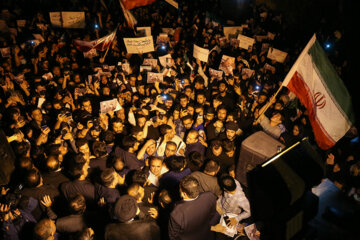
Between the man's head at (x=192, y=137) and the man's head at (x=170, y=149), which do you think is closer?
the man's head at (x=170, y=149)

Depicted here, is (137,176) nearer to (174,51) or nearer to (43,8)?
(174,51)

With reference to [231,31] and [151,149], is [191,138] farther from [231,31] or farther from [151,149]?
[231,31]

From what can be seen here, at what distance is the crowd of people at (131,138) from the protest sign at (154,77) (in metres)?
0.15

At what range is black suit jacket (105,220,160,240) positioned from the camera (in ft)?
7.78

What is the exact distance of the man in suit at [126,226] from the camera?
7.77 ft

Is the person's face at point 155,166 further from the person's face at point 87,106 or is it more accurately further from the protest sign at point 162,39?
the protest sign at point 162,39

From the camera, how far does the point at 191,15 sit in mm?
12367

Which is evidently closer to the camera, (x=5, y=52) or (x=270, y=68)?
(x=5, y=52)

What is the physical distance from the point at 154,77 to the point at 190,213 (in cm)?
463

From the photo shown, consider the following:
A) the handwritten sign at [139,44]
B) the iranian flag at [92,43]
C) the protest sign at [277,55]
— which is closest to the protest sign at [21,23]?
the iranian flag at [92,43]

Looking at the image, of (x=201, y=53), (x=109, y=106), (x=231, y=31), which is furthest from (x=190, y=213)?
(x=231, y=31)

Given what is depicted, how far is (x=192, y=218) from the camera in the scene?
266 cm

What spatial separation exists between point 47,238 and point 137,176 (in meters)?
1.33

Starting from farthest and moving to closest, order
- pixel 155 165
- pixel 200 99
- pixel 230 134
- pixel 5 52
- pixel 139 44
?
1. pixel 139 44
2. pixel 5 52
3. pixel 200 99
4. pixel 230 134
5. pixel 155 165
